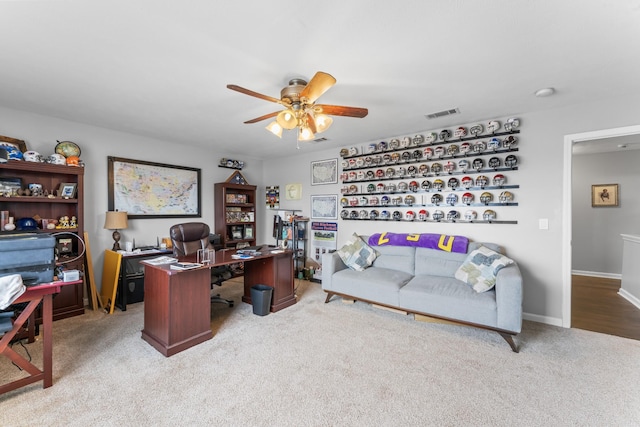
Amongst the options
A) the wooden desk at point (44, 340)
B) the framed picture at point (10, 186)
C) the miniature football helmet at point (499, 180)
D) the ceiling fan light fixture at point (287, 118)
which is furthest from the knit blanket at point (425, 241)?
the framed picture at point (10, 186)

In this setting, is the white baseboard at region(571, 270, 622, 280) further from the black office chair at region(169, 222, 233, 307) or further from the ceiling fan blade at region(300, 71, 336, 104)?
the black office chair at region(169, 222, 233, 307)

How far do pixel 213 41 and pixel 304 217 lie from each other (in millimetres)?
3546

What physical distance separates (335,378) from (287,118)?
210 centimetres

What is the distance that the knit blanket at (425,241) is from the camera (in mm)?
3381

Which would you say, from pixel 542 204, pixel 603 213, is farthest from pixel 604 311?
pixel 603 213

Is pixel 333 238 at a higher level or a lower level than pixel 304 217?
lower

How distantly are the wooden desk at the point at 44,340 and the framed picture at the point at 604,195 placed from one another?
7.73m

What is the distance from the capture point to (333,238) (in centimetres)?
484

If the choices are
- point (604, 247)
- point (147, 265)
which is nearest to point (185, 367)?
point (147, 265)

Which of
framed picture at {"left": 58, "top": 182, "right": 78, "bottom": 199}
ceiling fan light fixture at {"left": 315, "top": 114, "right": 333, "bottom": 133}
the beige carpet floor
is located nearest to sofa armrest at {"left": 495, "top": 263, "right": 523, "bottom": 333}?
the beige carpet floor

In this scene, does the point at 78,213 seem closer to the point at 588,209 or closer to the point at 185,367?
the point at 185,367

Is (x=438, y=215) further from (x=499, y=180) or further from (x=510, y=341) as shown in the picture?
(x=510, y=341)

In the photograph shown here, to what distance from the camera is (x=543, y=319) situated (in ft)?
10.2

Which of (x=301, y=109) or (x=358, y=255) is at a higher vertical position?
(x=301, y=109)
